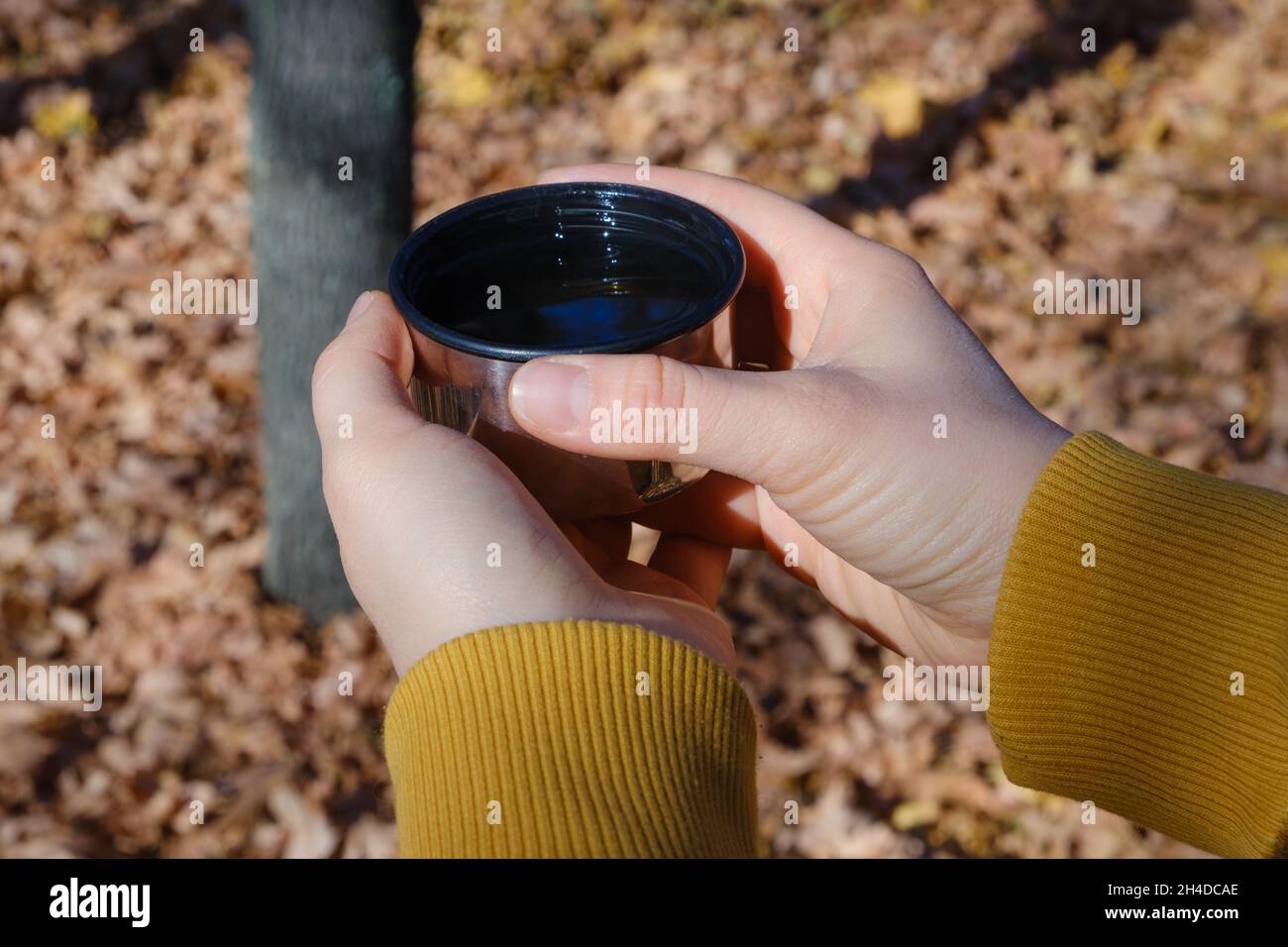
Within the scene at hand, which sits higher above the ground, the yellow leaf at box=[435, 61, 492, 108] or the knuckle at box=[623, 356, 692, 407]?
the yellow leaf at box=[435, 61, 492, 108]

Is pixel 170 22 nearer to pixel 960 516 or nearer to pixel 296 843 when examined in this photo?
pixel 296 843

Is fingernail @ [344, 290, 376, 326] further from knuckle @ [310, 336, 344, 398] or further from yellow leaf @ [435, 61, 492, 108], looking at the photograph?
yellow leaf @ [435, 61, 492, 108]

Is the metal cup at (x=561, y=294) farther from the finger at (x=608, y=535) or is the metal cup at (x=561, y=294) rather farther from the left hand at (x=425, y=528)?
the finger at (x=608, y=535)

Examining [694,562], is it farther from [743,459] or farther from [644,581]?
[743,459]

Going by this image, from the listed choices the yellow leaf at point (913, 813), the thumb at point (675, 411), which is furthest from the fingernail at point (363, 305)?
the yellow leaf at point (913, 813)

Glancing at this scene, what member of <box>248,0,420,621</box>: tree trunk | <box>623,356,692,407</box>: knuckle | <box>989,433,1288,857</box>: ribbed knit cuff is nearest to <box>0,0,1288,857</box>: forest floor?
<box>248,0,420,621</box>: tree trunk

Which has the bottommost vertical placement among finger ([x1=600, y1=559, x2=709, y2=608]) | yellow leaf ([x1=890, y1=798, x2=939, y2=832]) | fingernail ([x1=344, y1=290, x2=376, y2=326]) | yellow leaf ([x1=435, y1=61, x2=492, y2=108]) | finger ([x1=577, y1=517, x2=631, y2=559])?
yellow leaf ([x1=890, y1=798, x2=939, y2=832])
